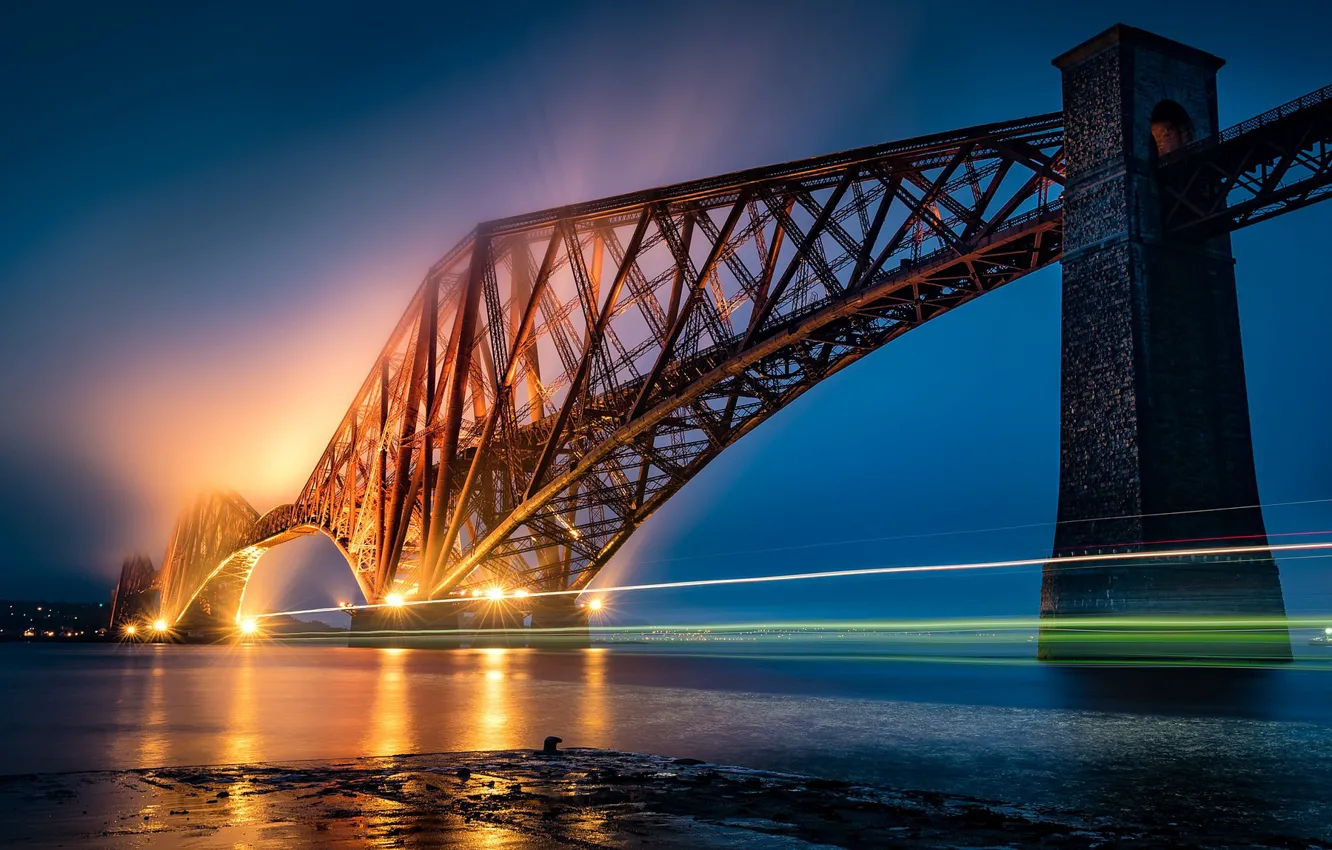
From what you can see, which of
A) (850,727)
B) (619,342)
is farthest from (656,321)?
(850,727)

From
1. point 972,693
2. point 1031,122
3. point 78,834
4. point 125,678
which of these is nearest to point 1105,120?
point 1031,122

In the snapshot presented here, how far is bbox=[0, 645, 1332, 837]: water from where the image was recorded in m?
6.87

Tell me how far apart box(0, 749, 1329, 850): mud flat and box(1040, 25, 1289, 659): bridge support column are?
15.4 metres

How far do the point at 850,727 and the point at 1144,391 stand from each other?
Answer: 13.9m

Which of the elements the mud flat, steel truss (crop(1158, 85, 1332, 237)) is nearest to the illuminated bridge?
steel truss (crop(1158, 85, 1332, 237))

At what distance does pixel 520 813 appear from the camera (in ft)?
18.3

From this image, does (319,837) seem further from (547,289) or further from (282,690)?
(547,289)

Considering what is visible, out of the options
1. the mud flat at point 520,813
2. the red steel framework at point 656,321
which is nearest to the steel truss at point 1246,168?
the red steel framework at point 656,321

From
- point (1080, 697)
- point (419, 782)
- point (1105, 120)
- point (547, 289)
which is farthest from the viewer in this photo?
point (547, 289)

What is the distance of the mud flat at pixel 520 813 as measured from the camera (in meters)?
4.86

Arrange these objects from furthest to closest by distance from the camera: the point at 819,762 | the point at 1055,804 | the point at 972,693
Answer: the point at 972,693, the point at 819,762, the point at 1055,804

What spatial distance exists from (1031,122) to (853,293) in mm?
6458

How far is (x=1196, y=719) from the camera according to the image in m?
10.9

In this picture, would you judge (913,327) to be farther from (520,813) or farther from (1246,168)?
(520,813)
